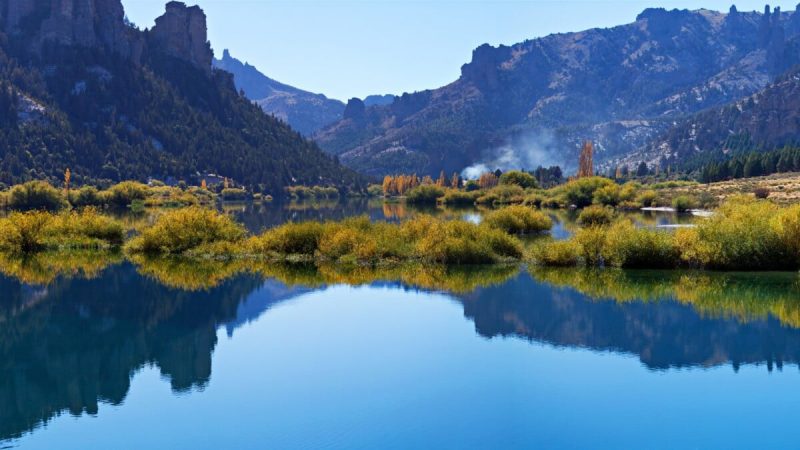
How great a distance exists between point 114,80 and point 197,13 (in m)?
46.9

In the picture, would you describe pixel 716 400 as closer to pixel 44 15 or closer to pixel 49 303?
pixel 49 303

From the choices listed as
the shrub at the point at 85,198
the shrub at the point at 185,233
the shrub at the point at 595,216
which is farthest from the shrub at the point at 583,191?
the shrub at the point at 85,198

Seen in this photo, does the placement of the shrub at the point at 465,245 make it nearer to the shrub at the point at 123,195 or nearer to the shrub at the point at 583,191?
the shrub at the point at 583,191

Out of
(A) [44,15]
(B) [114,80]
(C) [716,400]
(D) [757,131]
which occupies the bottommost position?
(C) [716,400]

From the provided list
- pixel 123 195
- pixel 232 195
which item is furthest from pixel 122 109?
pixel 123 195

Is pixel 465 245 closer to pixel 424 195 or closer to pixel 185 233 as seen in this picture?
pixel 185 233

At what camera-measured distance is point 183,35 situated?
614 feet

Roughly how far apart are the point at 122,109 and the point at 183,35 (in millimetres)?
40643

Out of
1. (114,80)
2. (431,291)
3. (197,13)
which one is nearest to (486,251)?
(431,291)

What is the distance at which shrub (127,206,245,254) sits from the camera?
37656 millimetres

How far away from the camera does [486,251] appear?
3297 centimetres

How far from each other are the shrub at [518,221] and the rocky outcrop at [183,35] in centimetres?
15476

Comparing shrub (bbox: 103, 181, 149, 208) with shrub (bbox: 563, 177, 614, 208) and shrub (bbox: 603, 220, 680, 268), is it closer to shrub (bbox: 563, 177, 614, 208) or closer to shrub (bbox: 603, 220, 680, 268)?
shrub (bbox: 563, 177, 614, 208)

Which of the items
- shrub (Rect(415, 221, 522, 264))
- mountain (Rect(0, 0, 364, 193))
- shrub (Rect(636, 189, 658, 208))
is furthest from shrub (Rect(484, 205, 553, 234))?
mountain (Rect(0, 0, 364, 193))
